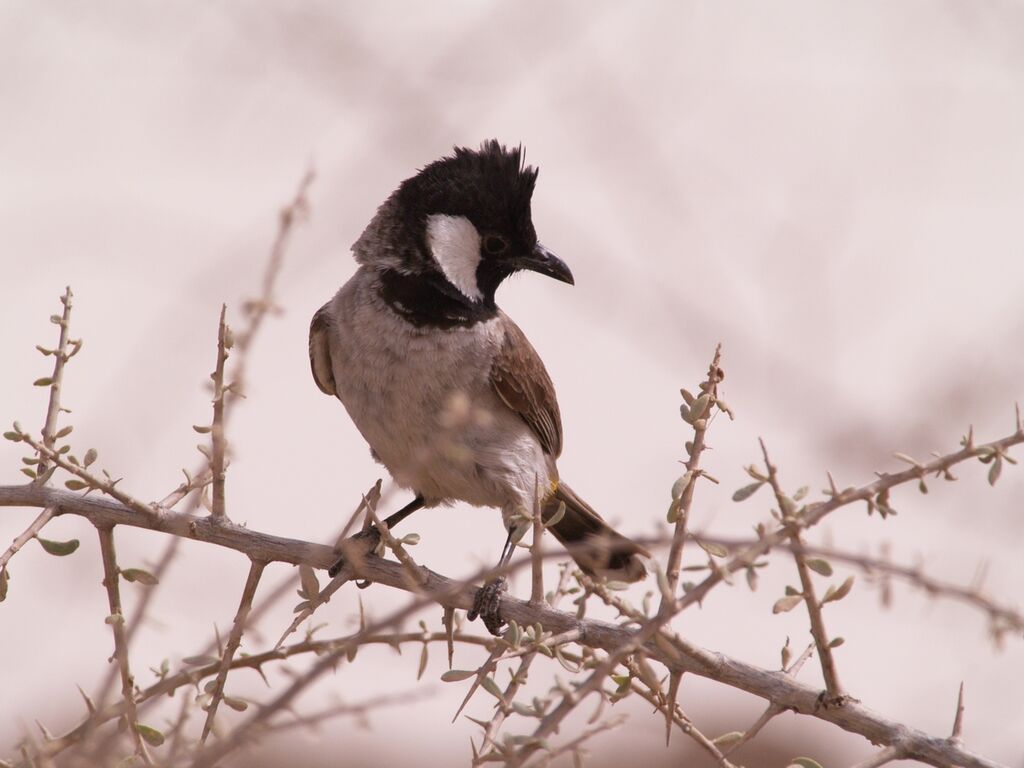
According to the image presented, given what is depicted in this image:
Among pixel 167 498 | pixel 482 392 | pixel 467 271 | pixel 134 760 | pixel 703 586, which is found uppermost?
pixel 467 271

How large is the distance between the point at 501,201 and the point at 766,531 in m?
2.64

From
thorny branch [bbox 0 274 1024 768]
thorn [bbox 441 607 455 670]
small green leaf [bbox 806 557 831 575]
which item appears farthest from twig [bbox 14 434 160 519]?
small green leaf [bbox 806 557 831 575]

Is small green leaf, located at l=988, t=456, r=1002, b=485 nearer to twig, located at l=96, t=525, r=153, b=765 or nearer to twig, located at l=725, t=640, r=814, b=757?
twig, located at l=725, t=640, r=814, b=757

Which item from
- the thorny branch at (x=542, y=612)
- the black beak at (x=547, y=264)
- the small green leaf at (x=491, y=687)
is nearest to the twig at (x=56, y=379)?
the thorny branch at (x=542, y=612)

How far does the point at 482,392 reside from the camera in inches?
156

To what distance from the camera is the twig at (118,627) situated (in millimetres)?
1663

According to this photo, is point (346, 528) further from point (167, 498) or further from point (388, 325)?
point (388, 325)

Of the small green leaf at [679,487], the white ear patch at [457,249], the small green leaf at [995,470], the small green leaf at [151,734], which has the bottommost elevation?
the small green leaf at [151,734]

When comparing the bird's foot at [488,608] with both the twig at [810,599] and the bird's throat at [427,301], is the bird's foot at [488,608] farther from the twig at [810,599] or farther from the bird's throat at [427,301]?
the twig at [810,599]

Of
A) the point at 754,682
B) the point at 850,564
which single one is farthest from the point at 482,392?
the point at 850,564

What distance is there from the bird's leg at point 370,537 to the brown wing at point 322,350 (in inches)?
20.9

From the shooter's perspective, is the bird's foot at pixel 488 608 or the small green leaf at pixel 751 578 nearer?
the small green leaf at pixel 751 578

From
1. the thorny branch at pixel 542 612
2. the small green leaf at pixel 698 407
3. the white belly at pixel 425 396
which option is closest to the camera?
the thorny branch at pixel 542 612

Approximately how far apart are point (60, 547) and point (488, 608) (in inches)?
51.3
